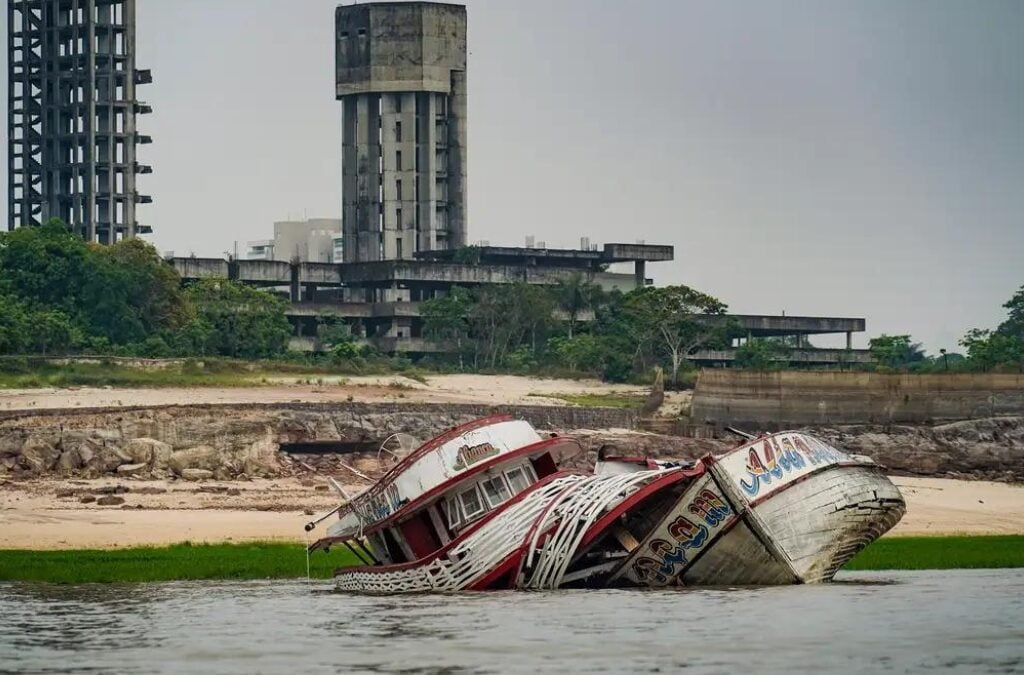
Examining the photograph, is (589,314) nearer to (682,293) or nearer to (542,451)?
(682,293)

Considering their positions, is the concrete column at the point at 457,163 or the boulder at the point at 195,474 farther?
the concrete column at the point at 457,163

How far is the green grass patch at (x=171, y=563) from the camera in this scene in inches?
1943

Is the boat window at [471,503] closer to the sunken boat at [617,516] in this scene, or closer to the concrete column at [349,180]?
the sunken boat at [617,516]

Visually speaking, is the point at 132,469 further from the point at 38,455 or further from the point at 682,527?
the point at 682,527

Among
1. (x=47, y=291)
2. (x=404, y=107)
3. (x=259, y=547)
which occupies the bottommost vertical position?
(x=259, y=547)

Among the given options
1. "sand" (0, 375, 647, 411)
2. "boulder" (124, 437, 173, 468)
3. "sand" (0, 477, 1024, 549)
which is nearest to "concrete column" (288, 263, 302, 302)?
"sand" (0, 375, 647, 411)

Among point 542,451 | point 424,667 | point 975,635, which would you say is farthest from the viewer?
point 542,451

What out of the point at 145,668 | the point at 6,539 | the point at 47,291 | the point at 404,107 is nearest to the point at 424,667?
the point at 145,668

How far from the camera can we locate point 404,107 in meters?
165

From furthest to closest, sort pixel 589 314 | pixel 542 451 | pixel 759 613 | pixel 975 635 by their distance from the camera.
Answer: pixel 589 314 < pixel 542 451 < pixel 759 613 < pixel 975 635

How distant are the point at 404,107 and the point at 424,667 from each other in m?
133

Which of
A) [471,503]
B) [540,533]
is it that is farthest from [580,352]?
[540,533]

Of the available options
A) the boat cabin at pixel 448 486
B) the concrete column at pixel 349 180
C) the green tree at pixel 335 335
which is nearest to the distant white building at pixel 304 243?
the concrete column at pixel 349 180

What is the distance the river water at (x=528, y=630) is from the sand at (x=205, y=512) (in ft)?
39.2
